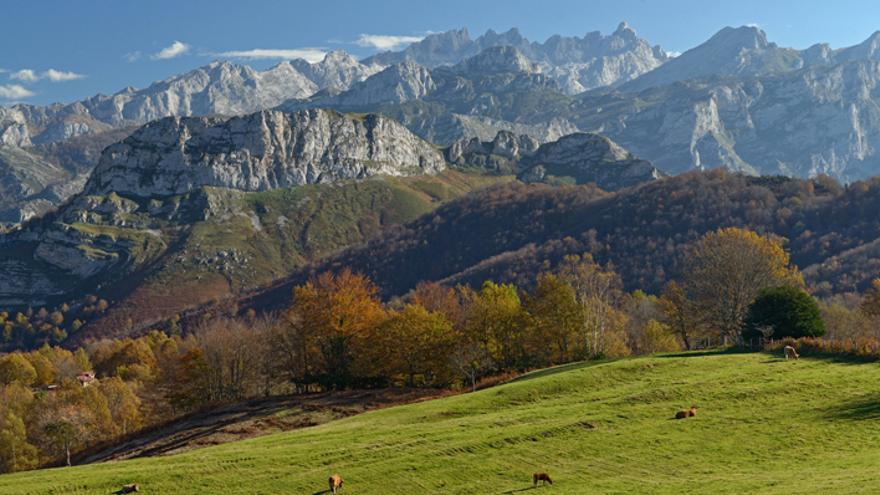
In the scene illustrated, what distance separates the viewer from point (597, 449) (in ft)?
134

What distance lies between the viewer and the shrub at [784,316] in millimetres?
74688

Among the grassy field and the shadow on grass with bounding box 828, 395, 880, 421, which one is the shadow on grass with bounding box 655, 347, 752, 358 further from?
the shadow on grass with bounding box 828, 395, 880, 421

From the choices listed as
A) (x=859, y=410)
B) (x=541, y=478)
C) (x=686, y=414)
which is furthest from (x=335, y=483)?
(x=859, y=410)

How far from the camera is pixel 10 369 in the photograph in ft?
523

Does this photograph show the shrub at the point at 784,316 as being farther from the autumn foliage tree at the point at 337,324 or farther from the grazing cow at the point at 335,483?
the grazing cow at the point at 335,483

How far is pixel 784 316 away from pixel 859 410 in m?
32.5

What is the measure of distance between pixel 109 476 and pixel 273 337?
217 feet

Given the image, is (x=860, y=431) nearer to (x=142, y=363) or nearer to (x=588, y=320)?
(x=588, y=320)

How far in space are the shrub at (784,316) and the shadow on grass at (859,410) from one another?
95.6ft

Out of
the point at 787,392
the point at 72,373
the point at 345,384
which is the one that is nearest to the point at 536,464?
the point at 787,392

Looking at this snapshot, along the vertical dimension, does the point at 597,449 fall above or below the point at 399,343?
below

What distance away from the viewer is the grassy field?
3556 cm

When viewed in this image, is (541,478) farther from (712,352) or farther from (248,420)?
(248,420)

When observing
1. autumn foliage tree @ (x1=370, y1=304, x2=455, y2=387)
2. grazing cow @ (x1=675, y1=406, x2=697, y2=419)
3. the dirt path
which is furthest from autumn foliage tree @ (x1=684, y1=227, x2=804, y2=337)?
grazing cow @ (x1=675, y1=406, x2=697, y2=419)
